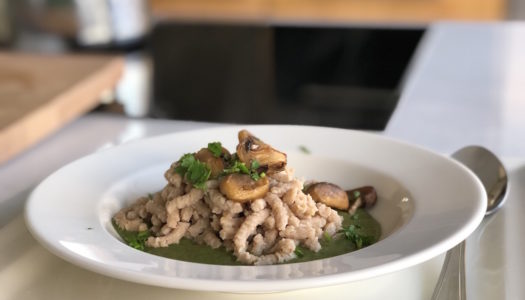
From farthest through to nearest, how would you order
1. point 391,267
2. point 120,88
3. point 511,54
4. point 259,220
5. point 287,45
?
point 287,45
point 120,88
point 511,54
point 259,220
point 391,267

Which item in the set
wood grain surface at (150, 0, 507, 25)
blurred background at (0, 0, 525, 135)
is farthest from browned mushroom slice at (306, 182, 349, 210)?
wood grain surface at (150, 0, 507, 25)

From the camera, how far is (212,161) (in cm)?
78

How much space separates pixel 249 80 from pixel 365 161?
1.28m

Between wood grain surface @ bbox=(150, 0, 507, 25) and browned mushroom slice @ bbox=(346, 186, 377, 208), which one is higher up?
browned mushroom slice @ bbox=(346, 186, 377, 208)

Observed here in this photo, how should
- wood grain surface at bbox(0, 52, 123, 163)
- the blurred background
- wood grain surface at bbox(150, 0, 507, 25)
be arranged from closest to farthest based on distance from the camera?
wood grain surface at bbox(0, 52, 123, 163), the blurred background, wood grain surface at bbox(150, 0, 507, 25)

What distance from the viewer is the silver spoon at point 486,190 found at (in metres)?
0.69

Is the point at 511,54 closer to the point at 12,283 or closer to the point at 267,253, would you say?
the point at 267,253

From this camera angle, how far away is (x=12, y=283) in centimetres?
72

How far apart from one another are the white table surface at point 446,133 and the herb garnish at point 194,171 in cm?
12

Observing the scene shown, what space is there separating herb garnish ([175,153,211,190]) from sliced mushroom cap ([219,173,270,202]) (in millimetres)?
23

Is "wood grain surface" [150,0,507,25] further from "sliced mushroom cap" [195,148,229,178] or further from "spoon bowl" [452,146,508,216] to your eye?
"sliced mushroom cap" [195,148,229,178]

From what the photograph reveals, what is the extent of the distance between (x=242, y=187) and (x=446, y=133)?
0.59 m

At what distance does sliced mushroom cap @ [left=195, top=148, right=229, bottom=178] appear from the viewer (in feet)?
2.53

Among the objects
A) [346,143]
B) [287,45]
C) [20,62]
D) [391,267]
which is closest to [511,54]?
[287,45]
